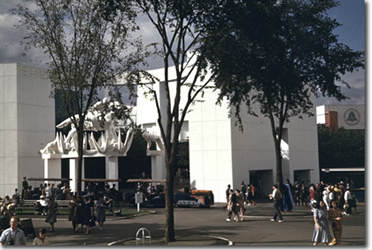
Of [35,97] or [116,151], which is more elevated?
[35,97]

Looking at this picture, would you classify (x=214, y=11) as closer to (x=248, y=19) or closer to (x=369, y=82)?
(x=248, y=19)

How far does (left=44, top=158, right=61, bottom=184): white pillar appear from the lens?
109ft

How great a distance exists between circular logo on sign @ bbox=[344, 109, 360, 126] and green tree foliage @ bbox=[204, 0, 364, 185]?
0.85m

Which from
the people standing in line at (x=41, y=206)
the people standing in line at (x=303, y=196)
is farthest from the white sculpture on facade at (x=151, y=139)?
the people standing in line at (x=41, y=206)

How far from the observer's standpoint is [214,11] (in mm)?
15820

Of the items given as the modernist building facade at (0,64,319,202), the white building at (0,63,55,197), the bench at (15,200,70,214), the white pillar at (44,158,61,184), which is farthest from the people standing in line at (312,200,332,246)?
the white pillar at (44,158,61,184)

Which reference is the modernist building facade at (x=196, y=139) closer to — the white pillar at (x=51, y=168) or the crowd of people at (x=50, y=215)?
the white pillar at (x=51, y=168)

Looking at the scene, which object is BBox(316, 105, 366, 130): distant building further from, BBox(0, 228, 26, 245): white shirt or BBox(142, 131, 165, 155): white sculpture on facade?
BBox(142, 131, 165, 155): white sculpture on facade

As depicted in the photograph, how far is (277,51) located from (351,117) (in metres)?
3.53

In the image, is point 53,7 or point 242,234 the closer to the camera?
point 242,234

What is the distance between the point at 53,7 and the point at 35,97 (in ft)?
35.6

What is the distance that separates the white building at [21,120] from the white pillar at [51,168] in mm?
813

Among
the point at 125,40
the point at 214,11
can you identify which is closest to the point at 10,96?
the point at 125,40

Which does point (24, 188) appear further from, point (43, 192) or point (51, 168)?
point (51, 168)
